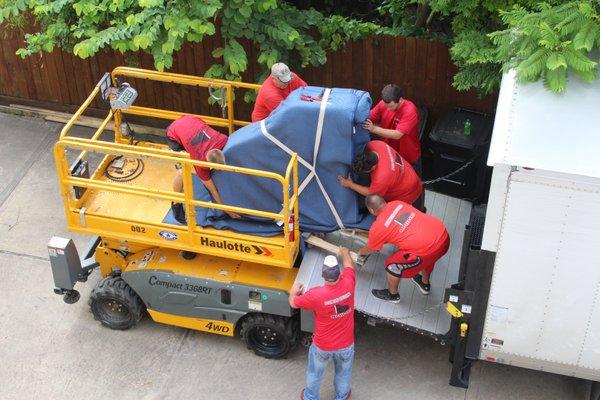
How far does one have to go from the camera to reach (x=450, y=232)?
8.42 m

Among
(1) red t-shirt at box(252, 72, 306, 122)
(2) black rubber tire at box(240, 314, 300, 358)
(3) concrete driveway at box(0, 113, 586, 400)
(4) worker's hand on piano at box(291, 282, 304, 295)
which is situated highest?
(1) red t-shirt at box(252, 72, 306, 122)

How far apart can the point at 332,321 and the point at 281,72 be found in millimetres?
2724

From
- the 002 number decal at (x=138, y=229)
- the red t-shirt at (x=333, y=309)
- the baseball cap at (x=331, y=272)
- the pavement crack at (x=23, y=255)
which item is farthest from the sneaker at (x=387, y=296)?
the pavement crack at (x=23, y=255)

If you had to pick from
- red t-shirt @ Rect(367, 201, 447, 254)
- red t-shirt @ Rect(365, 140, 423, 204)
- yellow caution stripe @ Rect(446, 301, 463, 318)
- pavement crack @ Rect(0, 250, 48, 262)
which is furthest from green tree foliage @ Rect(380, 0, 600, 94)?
pavement crack @ Rect(0, 250, 48, 262)

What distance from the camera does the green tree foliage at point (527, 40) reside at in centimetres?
635

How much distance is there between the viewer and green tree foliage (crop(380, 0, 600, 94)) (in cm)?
635

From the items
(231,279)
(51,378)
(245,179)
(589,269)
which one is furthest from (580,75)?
(51,378)

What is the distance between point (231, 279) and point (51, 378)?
2.12 metres

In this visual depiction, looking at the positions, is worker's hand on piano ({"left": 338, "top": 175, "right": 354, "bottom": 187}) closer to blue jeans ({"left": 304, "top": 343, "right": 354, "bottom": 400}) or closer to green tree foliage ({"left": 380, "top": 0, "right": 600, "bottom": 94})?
blue jeans ({"left": 304, "top": 343, "right": 354, "bottom": 400})

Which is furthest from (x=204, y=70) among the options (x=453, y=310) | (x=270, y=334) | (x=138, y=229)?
(x=453, y=310)

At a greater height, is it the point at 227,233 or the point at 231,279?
the point at 227,233

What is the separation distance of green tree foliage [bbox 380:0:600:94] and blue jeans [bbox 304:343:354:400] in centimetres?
295

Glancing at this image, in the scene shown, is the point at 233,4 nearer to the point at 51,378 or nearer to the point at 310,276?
the point at 310,276

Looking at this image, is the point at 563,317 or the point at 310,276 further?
the point at 310,276
